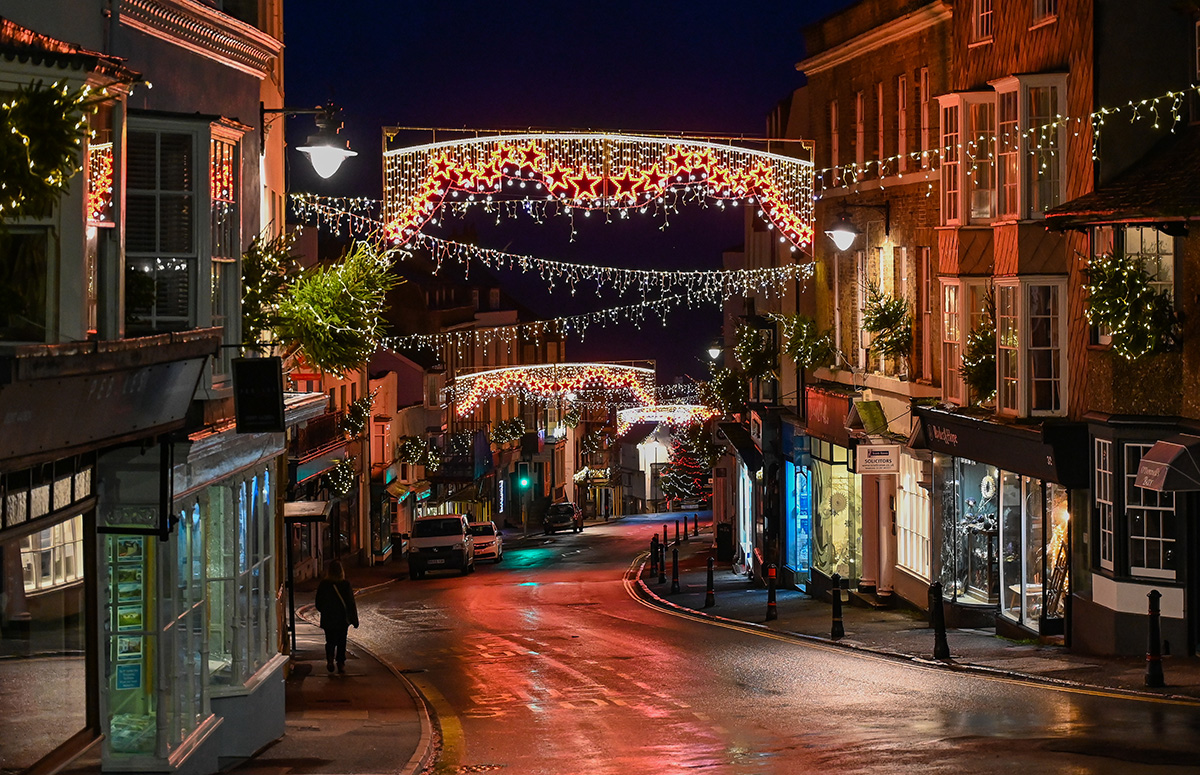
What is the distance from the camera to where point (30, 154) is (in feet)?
27.8

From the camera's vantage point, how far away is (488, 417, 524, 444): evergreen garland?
77812 millimetres

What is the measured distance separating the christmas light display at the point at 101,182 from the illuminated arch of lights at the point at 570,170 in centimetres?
1186

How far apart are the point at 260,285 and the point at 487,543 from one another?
33963 millimetres

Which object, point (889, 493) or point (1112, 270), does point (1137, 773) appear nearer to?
point (1112, 270)

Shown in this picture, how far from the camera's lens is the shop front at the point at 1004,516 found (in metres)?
21.2

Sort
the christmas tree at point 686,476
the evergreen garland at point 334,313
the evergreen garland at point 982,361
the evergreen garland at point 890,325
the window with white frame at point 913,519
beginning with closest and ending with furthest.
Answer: the evergreen garland at point 334,313 < the evergreen garland at point 982,361 < the window with white frame at point 913,519 < the evergreen garland at point 890,325 < the christmas tree at point 686,476

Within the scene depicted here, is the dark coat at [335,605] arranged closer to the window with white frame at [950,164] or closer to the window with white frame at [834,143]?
the window with white frame at [950,164]

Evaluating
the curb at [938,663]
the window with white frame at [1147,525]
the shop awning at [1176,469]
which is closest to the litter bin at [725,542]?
the curb at [938,663]

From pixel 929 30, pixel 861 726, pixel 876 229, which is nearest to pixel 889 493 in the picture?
pixel 876 229

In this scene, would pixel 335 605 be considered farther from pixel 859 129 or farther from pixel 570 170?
pixel 859 129

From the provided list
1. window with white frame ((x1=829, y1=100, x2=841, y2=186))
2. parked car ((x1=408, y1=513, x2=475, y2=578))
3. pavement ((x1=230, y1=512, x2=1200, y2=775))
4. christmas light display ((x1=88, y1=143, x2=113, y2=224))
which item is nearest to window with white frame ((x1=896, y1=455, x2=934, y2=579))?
pavement ((x1=230, y1=512, x2=1200, y2=775))

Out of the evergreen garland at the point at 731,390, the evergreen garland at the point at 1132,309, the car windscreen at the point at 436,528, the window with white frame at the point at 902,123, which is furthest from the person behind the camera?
the car windscreen at the point at 436,528

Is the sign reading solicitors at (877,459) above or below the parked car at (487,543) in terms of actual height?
above

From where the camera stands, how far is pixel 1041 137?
21938 mm
